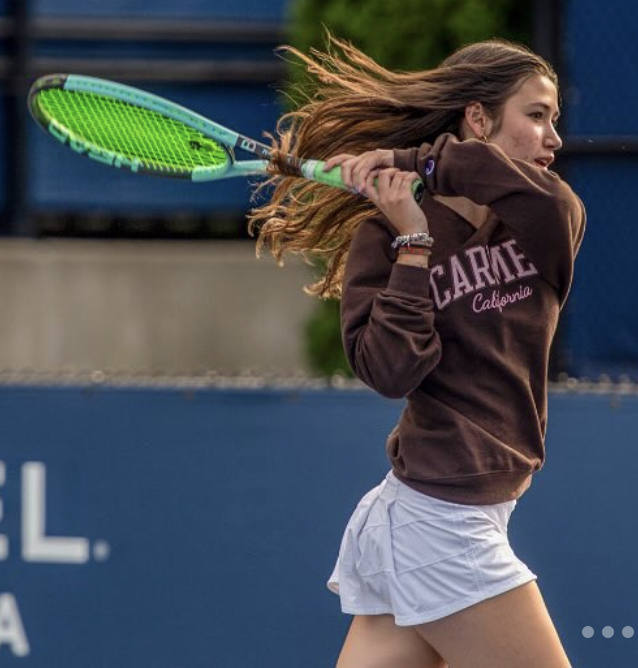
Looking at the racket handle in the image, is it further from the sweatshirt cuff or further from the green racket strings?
the green racket strings

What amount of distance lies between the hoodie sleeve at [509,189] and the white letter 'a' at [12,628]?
74.5 inches

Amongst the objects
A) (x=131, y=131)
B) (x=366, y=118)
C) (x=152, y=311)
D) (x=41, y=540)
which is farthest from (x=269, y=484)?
(x=152, y=311)

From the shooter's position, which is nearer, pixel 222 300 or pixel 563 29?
pixel 563 29

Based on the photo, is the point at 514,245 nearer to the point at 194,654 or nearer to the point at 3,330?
the point at 194,654

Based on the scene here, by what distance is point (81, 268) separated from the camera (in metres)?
7.31

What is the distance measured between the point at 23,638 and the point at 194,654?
448 mm

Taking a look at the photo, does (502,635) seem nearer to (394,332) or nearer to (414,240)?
(394,332)

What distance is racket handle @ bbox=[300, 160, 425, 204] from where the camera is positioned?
2.88m

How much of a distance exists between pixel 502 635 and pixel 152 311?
15.3ft

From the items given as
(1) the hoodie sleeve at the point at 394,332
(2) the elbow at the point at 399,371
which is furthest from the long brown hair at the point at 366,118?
(2) the elbow at the point at 399,371

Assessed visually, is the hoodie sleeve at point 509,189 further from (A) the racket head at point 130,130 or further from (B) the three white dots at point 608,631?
(B) the three white dots at point 608,631

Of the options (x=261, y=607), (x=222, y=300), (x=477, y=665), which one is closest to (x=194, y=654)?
(x=261, y=607)

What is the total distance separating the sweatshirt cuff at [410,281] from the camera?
280 cm

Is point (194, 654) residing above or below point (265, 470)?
below
